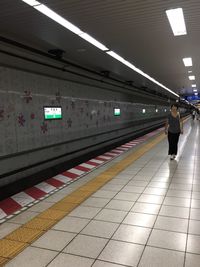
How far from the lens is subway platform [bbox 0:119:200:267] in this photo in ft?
10.2

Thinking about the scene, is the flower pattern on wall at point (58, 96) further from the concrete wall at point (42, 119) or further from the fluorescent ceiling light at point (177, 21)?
the fluorescent ceiling light at point (177, 21)

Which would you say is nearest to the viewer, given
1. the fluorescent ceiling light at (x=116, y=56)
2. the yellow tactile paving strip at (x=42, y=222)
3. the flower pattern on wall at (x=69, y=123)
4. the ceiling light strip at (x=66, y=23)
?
the yellow tactile paving strip at (x=42, y=222)

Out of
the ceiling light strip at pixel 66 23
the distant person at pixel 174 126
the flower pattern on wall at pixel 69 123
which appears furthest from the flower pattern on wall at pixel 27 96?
the distant person at pixel 174 126

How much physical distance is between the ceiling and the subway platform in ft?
11.3

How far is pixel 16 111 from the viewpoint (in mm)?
6391

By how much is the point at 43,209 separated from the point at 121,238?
5.57 ft

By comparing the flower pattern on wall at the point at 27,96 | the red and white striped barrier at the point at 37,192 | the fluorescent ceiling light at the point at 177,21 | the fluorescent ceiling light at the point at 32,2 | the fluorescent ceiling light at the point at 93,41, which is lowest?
the red and white striped barrier at the point at 37,192

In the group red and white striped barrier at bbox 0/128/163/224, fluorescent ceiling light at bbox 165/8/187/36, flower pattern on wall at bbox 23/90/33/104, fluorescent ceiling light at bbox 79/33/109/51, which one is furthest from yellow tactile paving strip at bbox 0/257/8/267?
fluorescent ceiling light at bbox 79/33/109/51

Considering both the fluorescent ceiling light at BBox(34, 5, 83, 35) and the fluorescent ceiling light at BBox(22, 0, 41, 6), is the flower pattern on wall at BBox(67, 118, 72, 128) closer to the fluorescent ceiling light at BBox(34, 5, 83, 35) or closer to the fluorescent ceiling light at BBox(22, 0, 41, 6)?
the fluorescent ceiling light at BBox(34, 5, 83, 35)

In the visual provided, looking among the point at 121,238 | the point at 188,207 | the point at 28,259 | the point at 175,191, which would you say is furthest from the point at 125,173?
the point at 28,259

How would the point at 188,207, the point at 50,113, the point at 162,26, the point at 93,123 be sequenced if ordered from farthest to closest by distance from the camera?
1. the point at 93,123
2. the point at 50,113
3. the point at 162,26
4. the point at 188,207

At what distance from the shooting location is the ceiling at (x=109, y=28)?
475cm

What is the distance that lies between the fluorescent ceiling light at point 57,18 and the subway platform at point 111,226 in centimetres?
Answer: 343

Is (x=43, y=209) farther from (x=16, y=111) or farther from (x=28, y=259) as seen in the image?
(x=16, y=111)
